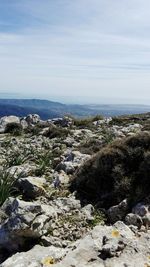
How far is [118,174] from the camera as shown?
39.3 ft

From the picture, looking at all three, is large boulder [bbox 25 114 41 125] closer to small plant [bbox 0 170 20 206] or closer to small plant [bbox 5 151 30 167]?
small plant [bbox 5 151 30 167]

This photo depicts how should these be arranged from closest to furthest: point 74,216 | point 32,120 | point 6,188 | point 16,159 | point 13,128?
point 74,216 < point 6,188 < point 16,159 < point 13,128 < point 32,120

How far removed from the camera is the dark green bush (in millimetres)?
11180

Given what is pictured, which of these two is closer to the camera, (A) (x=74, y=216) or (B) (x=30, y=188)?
(A) (x=74, y=216)

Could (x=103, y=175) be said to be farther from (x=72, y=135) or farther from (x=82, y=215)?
(x=72, y=135)

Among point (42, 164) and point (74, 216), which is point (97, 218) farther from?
point (42, 164)

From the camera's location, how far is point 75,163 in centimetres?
1471

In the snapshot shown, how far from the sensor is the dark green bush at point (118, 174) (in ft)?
36.7

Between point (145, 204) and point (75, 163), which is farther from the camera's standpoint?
point (75, 163)

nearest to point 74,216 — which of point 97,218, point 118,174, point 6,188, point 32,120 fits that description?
point 97,218

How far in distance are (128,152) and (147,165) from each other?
1.08 m

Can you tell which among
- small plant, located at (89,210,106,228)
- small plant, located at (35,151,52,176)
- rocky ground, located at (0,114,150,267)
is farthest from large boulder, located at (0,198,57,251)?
small plant, located at (35,151,52,176)

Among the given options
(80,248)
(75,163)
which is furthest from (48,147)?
(80,248)

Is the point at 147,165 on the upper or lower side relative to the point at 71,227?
upper
